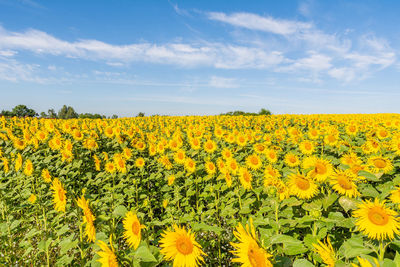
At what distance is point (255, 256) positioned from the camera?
1.20 m

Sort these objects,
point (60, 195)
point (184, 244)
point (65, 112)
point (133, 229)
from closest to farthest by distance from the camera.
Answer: point (184, 244) < point (133, 229) < point (60, 195) < point (65, 112)

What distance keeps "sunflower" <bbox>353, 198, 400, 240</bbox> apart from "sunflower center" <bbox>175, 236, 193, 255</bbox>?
1.31 metres

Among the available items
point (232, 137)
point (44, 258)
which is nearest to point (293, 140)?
point (232, 137)

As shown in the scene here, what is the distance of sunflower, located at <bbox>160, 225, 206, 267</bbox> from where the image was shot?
4.50 ft

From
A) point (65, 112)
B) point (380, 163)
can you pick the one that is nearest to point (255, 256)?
point (380, 163)

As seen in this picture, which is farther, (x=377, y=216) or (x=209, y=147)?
(x=209, y=147)

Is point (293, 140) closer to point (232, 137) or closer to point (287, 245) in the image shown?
point (232, 137)

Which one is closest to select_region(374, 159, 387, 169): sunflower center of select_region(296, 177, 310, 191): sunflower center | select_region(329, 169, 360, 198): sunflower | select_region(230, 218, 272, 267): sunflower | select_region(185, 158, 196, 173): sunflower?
select_region(329, 169, 360, 198): sunflower

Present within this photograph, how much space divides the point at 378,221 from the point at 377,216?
0.04 m

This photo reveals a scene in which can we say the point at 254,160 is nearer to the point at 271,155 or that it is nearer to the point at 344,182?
the point at 271,155

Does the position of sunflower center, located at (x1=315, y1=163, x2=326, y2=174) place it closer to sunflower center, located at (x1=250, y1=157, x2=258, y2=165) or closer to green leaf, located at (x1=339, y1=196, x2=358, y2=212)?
green leaf, located at (x1=339, y1=196, x2=358, y2=212)

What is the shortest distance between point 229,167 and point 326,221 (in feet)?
7.55

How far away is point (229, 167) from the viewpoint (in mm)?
4219

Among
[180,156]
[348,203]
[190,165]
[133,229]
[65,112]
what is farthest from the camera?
[65,112]
